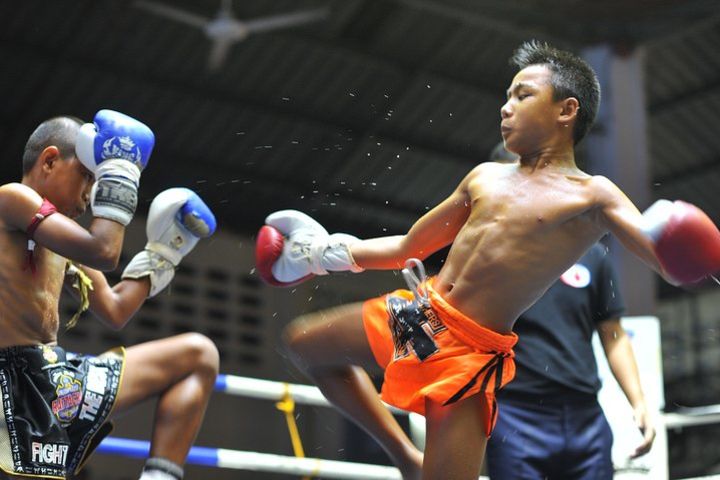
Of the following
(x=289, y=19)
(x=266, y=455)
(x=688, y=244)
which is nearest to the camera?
(x=688, y=244)

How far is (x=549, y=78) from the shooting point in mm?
2570

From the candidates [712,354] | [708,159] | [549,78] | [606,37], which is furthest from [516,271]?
[712,354]

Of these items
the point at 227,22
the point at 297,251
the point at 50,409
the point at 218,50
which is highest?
the point at 227,22

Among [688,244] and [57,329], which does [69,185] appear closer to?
[57,329]

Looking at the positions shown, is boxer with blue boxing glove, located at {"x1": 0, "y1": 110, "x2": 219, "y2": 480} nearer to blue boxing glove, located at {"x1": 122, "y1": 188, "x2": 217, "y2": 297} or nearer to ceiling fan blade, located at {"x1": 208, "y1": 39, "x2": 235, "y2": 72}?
blue boxing glove, located at {"x1": 122, "y1": 188, "x2": 217, "y2": 297}

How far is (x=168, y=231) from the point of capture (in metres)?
3.14

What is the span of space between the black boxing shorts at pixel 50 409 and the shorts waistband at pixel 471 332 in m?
0.89

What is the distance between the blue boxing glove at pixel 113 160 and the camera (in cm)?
266

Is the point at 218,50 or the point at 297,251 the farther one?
the point at 218,50

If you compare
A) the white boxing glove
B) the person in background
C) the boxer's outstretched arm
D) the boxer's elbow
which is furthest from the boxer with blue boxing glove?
the boxer's outstretched arm

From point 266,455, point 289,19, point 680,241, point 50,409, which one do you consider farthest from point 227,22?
point 680,241

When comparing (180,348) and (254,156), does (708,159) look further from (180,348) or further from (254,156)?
(180,348)

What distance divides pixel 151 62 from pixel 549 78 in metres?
8.20

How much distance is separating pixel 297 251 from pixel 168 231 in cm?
50
